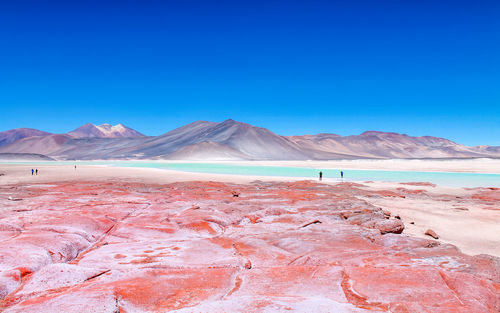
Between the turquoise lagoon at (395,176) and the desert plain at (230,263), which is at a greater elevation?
the turquoise lagoon at (395,176)

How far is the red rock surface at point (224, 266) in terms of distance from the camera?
349 cm

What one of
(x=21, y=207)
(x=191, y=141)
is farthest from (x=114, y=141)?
(x=21, y=207)

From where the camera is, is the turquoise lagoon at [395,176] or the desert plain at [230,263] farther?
the turquoise lagoon at [395,176]

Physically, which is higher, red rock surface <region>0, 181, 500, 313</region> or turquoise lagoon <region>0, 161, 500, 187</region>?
turquoise lagoon <region>0, 161, 500, 187</region>

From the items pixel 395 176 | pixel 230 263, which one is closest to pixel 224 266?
pixel 230 263

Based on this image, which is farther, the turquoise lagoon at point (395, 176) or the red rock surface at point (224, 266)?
the turquoise lagoon at point (395, 176)

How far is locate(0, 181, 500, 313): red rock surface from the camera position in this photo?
3.49 m

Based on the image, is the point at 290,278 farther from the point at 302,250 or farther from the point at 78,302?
the point at 78,302

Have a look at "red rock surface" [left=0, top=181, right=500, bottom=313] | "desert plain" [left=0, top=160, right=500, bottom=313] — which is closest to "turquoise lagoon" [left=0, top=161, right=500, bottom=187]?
"desert plain" [left=0, top=160, right=500, bottom=313]

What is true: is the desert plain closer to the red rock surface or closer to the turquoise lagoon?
the red rock surface

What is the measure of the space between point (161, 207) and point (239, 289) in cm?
649

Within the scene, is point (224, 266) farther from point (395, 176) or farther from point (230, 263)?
point (395, 176)

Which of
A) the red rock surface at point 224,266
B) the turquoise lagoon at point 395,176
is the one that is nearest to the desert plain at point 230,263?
the red rock surface at point 224,266

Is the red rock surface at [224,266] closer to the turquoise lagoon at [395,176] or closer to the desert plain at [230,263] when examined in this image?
the desert plain at [230,263]
